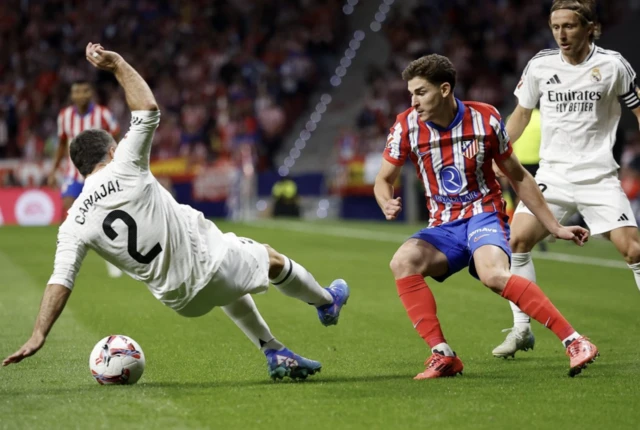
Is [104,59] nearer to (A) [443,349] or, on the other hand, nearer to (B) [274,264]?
(B) [274,264]

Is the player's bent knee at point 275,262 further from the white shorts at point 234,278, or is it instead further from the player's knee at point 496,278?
the player's knee at point 496,278

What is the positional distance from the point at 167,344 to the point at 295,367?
1837 millimetres

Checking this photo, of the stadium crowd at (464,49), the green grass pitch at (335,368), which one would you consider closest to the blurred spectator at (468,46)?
the stadium crowd at (464,49)

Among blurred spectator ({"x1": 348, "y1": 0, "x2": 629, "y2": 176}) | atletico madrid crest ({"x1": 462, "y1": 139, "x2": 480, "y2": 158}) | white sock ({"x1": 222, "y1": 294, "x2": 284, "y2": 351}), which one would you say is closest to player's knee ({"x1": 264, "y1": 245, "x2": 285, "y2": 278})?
white sock ({"x1": 222, "y1": 294, "x2": 284, "y2": 351})

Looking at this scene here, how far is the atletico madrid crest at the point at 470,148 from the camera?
6.11 metres

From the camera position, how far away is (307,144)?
29875 mm

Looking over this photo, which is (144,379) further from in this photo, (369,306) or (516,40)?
(516,40)

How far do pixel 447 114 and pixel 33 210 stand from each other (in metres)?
19.7

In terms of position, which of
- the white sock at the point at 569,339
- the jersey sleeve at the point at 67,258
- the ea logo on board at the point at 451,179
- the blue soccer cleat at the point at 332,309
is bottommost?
the blue soccer cleat at the point at 332,309

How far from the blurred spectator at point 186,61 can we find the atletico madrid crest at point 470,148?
21.9 meters

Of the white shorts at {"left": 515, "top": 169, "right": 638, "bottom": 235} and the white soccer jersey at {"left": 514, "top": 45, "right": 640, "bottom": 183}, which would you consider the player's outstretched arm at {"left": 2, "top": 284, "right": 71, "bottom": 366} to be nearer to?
the white shorts at {"left": 515, "top": 169, "right": 638, "bottom": 235}

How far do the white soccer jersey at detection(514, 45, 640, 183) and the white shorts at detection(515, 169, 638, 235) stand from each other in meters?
0.06

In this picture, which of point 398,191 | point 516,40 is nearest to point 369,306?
point 398,191

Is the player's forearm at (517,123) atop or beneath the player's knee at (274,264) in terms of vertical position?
atop
